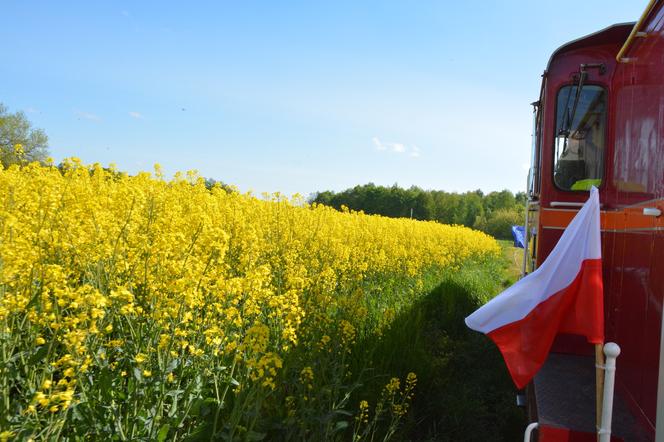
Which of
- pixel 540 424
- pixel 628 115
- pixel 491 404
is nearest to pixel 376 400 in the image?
pixel 491 404

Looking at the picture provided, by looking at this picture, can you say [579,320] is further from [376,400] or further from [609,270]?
[376,400]

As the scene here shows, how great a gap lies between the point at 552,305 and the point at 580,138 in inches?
98.1

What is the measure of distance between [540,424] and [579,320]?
23.6 inches

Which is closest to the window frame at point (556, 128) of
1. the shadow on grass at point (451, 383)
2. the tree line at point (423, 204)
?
the shadow on grass at point (451, 383)

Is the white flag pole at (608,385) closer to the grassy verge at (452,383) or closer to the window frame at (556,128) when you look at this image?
the grassy verge at (452,383)

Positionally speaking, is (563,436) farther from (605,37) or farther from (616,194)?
(605,37)

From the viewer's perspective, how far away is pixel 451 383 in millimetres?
4879

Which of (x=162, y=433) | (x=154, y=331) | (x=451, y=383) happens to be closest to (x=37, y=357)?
(x=154, y=331)

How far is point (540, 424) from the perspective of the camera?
2396 mm

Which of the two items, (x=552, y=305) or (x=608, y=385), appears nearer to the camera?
(x=608, y=385)

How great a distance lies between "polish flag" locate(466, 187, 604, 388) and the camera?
7.16 ft

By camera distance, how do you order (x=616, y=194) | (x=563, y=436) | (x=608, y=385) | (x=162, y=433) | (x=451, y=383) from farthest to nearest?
(x=451, y=383)
(x=616, y=194)
(x=563, y=436)
(x=162, y=433)
(x=608, y=385)

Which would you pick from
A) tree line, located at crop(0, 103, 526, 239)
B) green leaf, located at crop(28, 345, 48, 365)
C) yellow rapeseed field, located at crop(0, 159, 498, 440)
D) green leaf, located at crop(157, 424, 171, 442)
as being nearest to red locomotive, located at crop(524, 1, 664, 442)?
yellow rapeseed field, located at crop(0, 159, 498, 440)

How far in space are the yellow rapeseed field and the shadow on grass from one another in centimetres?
21
